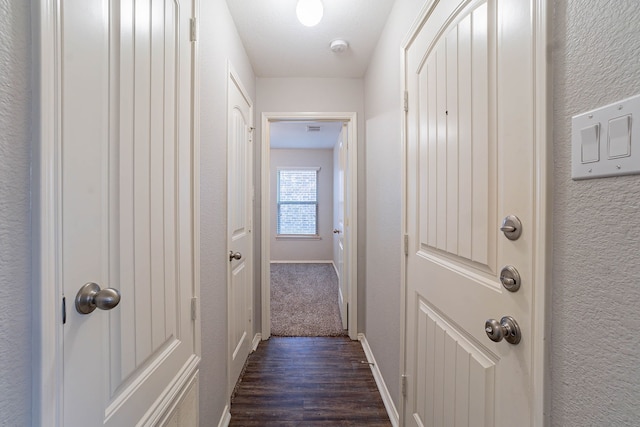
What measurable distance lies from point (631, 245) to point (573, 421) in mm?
365

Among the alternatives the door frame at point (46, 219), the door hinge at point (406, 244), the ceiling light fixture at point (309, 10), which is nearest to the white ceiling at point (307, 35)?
the ceiling light fixture at point (309, 10)

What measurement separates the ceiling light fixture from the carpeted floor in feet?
8.01

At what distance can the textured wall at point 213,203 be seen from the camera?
126 centimetres

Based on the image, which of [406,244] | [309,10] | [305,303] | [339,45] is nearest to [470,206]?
[406,244]

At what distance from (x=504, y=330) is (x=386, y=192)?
1.12 metres

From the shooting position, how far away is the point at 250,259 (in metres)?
2.23

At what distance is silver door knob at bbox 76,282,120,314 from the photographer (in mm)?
543

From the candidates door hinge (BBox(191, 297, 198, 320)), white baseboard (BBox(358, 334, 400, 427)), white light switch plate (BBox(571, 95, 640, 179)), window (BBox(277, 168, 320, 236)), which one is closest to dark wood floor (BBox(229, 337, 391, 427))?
white baseboard (BBox(358, 334, 400, 427))

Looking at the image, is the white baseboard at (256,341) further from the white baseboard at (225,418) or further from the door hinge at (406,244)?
the door hinge at (406,244)

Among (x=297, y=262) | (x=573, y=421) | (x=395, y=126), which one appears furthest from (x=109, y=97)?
(x=297, y=262)

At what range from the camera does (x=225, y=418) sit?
1536 mm

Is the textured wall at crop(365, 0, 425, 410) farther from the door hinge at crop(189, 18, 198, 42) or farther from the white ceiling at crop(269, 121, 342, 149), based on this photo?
the white ceiling at crop(269, 121, 342, 149)

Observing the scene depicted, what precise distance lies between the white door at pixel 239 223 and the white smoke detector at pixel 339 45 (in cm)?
71

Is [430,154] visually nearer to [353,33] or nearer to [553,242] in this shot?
[553,242]
